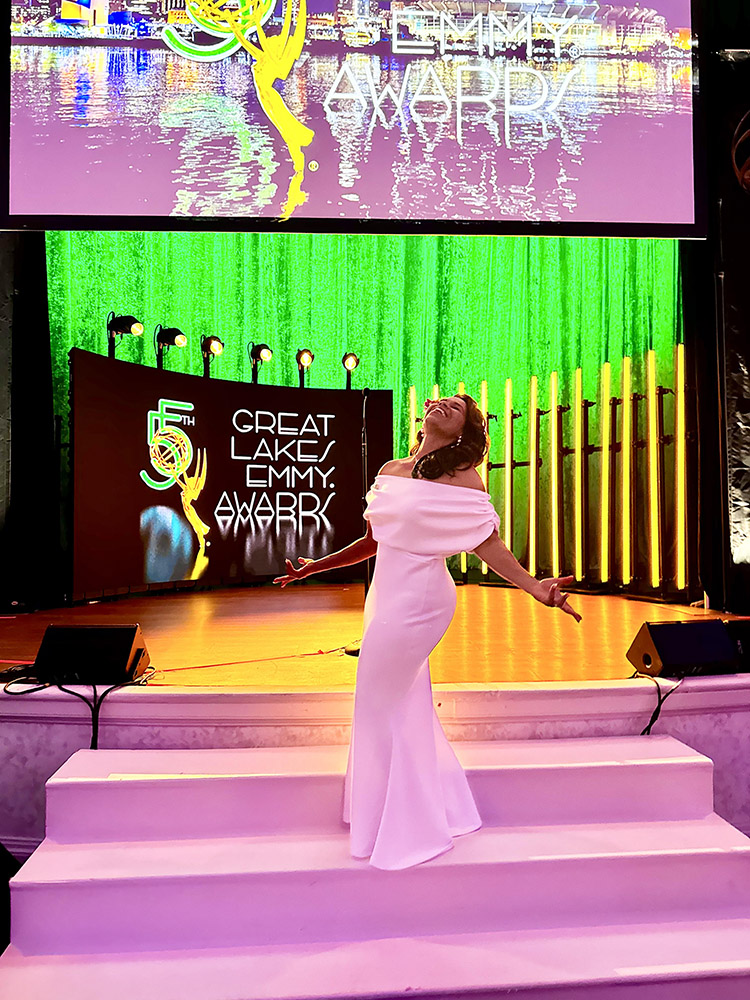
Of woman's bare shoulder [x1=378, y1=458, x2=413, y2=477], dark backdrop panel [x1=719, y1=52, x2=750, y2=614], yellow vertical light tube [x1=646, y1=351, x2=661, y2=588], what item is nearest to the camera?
woman's bare shoulder [x1=378, y1=458, x2=413, y2=477]

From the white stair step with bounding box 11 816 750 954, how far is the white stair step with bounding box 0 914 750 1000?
0.18ft

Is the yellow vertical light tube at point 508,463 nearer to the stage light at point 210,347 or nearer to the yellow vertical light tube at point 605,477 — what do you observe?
the yellow vertical light tube at point 605,477

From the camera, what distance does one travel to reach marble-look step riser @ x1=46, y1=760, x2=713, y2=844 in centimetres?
→ 238

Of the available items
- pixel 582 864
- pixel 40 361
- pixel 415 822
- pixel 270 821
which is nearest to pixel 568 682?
pixel 582 864

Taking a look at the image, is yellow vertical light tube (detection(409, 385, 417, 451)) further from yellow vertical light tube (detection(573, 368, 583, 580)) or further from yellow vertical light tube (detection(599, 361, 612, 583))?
yellow vertical light tube (detection(599, 361, 612, 583))

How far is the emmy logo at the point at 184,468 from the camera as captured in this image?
625 cm

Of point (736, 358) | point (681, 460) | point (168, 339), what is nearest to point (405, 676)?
point (736, 358)

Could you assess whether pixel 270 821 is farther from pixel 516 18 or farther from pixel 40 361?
pixel 40 361

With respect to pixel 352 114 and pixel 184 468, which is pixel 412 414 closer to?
pixel 184 468

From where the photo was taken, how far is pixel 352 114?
392cm

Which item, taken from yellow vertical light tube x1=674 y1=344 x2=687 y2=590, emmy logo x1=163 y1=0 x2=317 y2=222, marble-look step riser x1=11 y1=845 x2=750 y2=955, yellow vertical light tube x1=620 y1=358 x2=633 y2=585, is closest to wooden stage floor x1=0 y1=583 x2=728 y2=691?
yellow vertical light tube x1=674 y1=344 x2=687 y2=590

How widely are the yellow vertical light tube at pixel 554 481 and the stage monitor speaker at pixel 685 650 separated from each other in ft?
11.3

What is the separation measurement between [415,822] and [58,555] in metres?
4.65

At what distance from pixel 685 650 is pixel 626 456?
3229 millimetres
